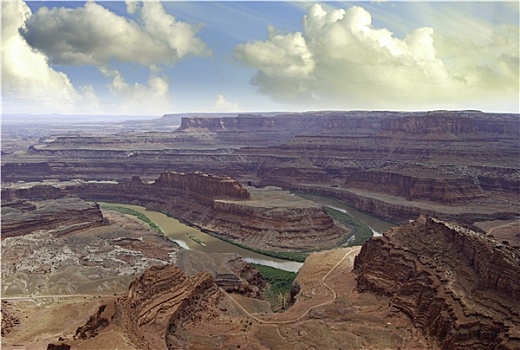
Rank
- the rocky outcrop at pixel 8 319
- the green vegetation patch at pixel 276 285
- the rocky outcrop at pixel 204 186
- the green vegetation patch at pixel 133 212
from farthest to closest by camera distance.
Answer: the rocky outcrop at pixel 204 186, the green vegetation patch at pixel 133 212, the green vegetation patch at pixel 276 285, the rocky outcrop at pixel 8 319

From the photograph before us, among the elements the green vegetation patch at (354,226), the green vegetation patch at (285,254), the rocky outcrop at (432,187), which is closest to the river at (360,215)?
the green vegetation patch at (354,226)

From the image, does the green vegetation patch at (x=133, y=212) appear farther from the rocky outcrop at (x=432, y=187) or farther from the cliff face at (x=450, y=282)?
the rocky outcrop at (x=432, y=187)

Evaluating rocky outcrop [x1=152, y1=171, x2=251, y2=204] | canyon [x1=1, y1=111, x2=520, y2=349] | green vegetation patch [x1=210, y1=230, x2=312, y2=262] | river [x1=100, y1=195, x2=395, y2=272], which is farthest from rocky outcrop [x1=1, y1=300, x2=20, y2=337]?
rocky outcrop [x1=152, y1=171, x2=251, y2=204]

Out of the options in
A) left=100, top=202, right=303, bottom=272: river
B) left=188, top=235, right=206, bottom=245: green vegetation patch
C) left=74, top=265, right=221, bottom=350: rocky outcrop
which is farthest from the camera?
left=188, top=235, right=206, bottom=245: green vegetation patch

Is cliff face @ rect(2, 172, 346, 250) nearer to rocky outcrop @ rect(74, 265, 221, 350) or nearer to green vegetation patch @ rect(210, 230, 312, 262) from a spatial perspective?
green vegetation patch @ rect(210, 230, 312, 262)

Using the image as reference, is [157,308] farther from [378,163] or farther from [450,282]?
[378,163]

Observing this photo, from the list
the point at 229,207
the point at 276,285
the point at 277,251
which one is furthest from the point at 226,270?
the point at 229,207

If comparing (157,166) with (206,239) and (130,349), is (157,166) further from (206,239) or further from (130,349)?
(130,349)
